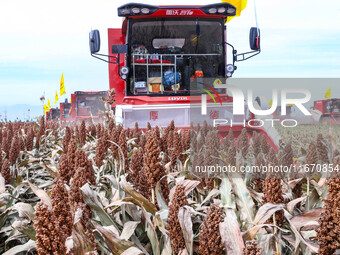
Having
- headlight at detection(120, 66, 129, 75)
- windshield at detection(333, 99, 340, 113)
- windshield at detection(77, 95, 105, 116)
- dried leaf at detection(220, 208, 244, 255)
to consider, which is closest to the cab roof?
headlight at detection(120, 66, 129, 75)

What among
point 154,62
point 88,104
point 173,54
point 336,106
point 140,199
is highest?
point 173,54

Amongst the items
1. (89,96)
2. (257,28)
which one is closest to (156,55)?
(257,28)

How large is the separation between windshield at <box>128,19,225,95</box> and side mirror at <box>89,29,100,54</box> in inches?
30.7

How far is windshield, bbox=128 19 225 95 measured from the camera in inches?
304

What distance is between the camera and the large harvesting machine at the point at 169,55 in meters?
7.07

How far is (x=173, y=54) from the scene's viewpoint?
7699 millimetres

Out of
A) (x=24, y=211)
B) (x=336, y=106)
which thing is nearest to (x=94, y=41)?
(x=336, y=106)

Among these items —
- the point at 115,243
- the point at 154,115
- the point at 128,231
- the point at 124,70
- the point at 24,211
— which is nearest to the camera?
the point at 115,243

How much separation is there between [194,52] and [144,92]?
4.81ft

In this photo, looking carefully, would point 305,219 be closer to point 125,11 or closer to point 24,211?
point 24,211

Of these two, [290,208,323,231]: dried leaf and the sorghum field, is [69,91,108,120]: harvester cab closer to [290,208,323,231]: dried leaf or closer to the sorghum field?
the sorghum field

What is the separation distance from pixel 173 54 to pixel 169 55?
0.10 m

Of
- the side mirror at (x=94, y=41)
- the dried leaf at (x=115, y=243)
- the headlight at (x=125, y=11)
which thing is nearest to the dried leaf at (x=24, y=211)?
the dried leaf at (x=115, y=243)

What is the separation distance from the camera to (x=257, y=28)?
7496 millimetres
